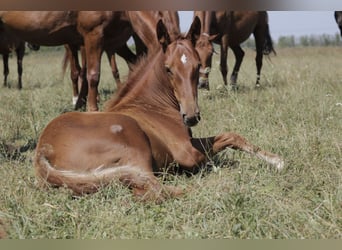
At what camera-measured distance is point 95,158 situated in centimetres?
311

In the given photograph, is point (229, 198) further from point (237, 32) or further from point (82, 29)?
point (237, 32)

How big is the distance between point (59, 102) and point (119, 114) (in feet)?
12.0

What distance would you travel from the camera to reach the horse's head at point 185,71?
3326 mm

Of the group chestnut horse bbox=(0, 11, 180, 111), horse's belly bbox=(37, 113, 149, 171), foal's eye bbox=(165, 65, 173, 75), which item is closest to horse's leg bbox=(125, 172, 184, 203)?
horse's belly bbox=(37, 113, 149, 171)

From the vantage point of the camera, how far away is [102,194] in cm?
296

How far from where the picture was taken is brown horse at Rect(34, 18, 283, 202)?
10.0 feet

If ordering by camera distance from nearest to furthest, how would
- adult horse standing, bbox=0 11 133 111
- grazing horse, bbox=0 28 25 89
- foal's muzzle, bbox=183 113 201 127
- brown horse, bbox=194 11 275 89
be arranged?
foal's muzzle, bbox=183 113 201 127, adult horse standing, bbox=0 11 133 111, brown horse, bbox=194 11 275 89, grazing horse, bbox=0 28 25 89

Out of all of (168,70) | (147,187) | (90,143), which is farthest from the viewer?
(168,70)

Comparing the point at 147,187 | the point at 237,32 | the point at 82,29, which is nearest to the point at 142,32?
the point at 82,29

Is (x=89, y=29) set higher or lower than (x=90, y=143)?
higher

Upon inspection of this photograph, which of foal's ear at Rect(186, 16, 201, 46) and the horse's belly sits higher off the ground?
foal's ear at Rect(186, 16, 201, 46)

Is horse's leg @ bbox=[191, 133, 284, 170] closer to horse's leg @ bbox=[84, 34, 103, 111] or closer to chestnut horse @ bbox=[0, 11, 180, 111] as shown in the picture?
chestnut horse @ bbox=[0, 11, 180, 111]

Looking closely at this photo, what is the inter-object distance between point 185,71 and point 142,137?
521mm

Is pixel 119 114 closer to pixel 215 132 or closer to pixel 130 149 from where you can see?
pixel 130 149
